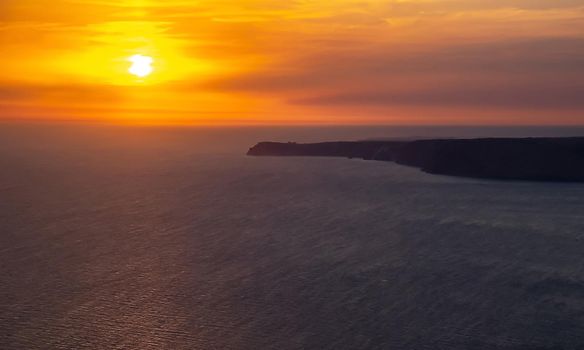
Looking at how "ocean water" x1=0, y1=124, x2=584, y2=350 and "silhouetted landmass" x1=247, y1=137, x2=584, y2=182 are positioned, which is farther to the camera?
"silhouetted landmass" x1=247, y1=137, x2=584, y2=182

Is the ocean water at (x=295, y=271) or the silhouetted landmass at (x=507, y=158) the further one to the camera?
the silhouetted landmass at (x=507, y=158)

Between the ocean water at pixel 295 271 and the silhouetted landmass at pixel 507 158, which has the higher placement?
the silhouetted landmass at pixel 507 158

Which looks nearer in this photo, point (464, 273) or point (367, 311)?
point (367, 311)

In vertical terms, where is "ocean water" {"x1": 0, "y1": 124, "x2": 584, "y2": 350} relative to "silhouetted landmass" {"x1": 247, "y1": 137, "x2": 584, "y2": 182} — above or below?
below

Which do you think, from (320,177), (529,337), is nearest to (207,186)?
(320,177)

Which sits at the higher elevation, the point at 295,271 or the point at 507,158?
the point at 507,158

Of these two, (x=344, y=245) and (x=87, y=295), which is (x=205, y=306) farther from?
(x=344, y=245)

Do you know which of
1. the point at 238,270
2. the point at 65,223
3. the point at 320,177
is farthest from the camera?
the point at 320,177

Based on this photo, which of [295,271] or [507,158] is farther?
[507,158]
